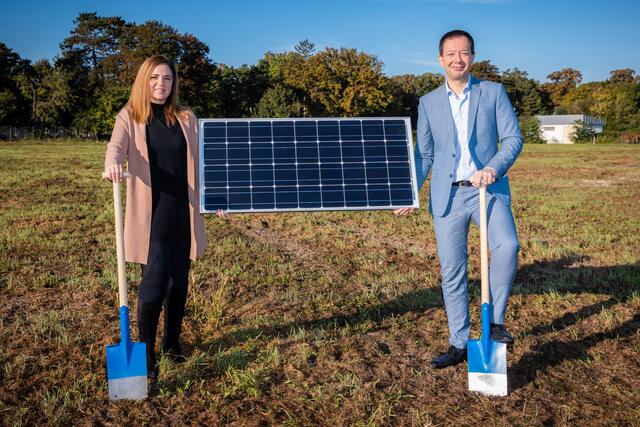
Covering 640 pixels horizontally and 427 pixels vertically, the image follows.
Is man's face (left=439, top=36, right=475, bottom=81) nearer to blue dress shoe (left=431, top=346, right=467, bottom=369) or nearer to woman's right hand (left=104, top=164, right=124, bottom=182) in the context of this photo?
blue dress shoe (left=431, top=346, right=467, bottom=369)

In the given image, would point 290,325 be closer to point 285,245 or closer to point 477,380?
point 477,380

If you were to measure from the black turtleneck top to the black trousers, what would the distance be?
0.10 meters

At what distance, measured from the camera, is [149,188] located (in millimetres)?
4512

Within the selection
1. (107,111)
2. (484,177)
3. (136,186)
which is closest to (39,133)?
(107,111)

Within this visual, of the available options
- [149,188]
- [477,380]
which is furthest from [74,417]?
[477,380]

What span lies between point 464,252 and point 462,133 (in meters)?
1.00

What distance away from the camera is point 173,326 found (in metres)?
4.97

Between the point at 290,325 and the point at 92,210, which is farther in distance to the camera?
the point at 92,210

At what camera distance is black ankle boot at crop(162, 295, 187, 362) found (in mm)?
4848

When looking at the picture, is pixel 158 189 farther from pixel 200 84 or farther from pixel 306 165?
pixel 200 84

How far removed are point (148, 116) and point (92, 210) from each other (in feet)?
29.7

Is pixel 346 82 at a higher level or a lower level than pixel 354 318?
higher

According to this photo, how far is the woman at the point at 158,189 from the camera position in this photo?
449 cm

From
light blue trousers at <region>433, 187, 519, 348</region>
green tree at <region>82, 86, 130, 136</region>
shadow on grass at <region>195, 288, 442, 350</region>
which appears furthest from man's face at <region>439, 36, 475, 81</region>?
green tree at <region>82, 86, 130, 136</region>
